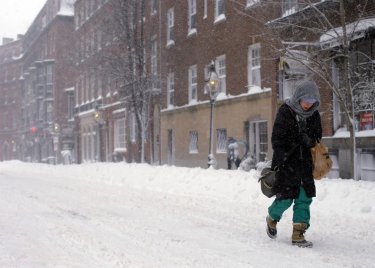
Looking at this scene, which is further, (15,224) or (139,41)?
(139,41)

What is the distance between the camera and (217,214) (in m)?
8.78

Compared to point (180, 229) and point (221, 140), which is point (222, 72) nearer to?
point (221, 140)

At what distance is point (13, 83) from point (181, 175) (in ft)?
242

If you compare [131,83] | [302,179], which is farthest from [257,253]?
[131,83]

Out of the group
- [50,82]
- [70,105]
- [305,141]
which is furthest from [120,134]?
[305,141]

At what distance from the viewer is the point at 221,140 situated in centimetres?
2331

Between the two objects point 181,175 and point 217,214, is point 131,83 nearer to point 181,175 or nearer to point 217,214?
point 181,175

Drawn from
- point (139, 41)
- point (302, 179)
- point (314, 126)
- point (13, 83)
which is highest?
point (13, 83)

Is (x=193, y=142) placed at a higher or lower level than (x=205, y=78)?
lower

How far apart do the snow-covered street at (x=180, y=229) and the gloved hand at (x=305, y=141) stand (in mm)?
1077

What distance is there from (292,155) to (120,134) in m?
30.9

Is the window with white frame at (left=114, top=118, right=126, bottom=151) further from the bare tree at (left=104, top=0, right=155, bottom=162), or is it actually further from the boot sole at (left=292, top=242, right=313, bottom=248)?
the boot sole at (left=292, top=242, right=313, bottom=248)

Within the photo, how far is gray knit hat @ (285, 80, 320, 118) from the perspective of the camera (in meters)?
6.13

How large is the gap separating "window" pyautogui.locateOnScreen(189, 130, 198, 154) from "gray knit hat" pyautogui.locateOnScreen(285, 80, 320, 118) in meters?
19.2
